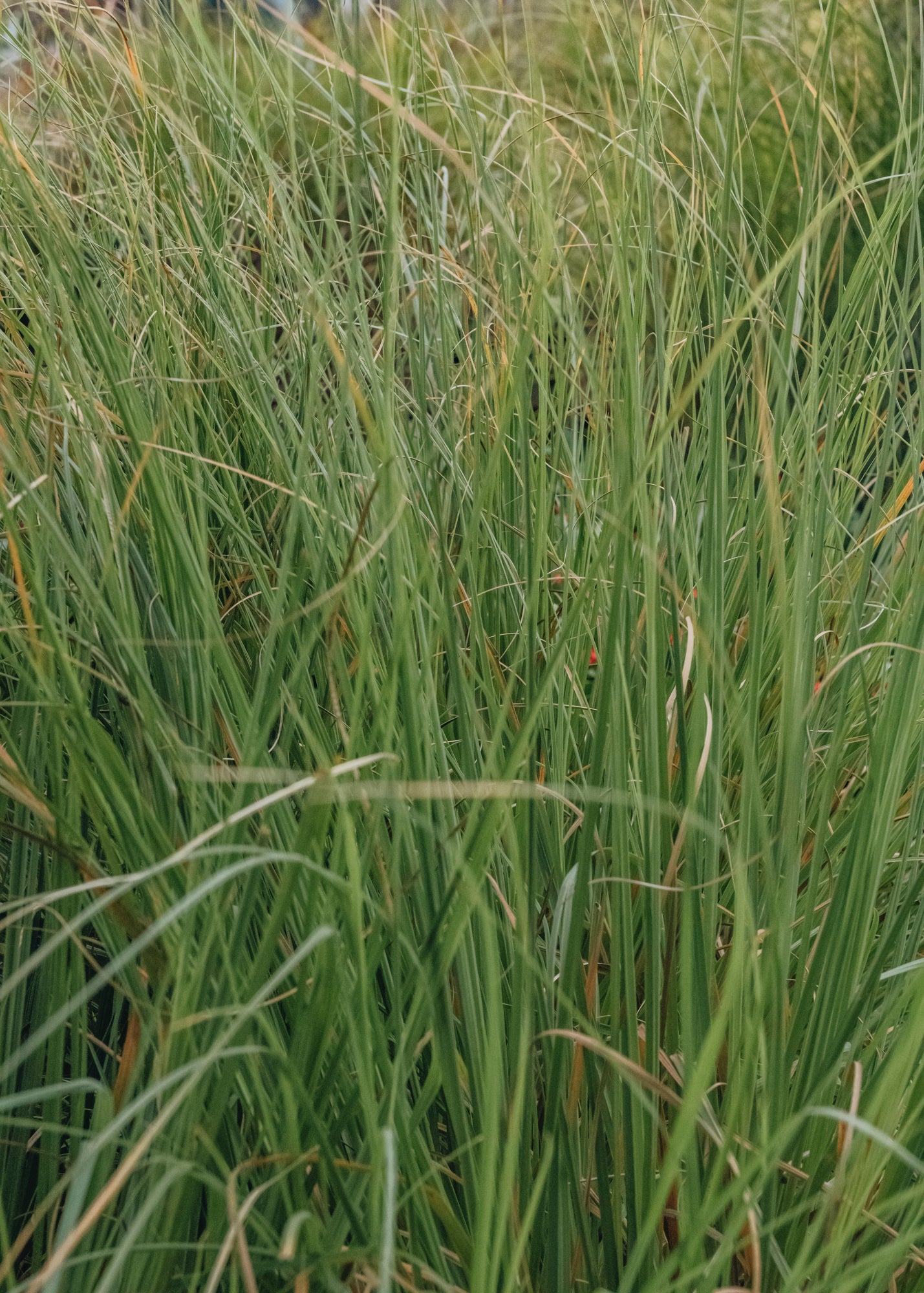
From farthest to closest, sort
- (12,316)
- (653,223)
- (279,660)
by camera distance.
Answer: (12,316)
(653,223)
(279,660)

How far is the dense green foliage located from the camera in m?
0.50

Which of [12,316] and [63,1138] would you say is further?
[12,316]

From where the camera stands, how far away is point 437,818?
649 millimetres

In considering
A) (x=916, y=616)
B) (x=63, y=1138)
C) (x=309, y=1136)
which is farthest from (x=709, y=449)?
(x=63, y=1138)

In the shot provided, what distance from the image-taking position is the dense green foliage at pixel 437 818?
50 centimetres

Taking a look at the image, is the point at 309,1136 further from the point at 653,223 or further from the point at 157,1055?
the point at 653,223

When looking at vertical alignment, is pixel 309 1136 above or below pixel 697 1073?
below

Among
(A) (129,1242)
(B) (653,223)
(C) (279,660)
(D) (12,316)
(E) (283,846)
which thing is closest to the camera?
(A) (129,1242)

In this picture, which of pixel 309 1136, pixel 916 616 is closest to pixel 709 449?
pixel 916 616

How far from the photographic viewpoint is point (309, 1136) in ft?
1.87

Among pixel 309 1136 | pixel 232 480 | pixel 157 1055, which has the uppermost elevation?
pixel 232 480

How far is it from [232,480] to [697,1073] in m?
0.54

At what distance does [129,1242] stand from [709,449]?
0.53m

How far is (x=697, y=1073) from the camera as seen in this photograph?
454mm
